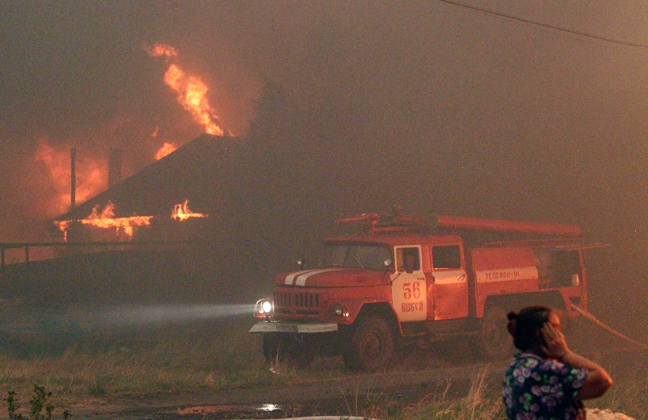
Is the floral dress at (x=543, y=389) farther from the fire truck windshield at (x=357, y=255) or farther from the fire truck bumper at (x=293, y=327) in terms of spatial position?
the fire truck windshield at (x=357, y=255)

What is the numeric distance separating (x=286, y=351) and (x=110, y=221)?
126ft

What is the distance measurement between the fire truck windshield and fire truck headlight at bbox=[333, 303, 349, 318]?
4.41 ft

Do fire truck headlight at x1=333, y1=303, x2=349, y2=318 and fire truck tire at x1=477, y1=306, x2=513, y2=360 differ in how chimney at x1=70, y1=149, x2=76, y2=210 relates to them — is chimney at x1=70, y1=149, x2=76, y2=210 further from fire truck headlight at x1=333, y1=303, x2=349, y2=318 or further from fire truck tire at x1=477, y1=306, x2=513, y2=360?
fire truck headlight at x1=333, y1=303, x2=349, y2=318

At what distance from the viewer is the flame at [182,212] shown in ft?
142

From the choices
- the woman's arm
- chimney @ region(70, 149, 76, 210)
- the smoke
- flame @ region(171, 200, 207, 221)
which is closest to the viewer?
the woman's arm

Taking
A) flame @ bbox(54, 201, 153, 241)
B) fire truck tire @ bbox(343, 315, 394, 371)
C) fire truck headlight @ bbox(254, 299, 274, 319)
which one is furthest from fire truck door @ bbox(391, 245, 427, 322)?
flame @ bbox(54, 201, 153, 241)

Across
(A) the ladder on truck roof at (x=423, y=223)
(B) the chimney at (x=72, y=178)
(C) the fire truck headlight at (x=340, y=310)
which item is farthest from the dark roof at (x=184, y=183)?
(C) the fire truck headlight at (x=340, y=310)

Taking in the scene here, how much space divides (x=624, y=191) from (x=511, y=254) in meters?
18.4

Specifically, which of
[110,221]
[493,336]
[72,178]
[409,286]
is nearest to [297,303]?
[409,286]

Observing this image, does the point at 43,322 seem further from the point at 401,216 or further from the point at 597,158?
the point at 597,158

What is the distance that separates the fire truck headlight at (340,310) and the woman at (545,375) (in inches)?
377

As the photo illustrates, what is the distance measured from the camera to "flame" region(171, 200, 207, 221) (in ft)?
A: 142

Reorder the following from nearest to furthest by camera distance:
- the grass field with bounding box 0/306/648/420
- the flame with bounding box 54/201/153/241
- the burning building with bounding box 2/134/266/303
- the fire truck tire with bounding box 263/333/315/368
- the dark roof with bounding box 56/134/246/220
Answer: the grass field with bounding box 0/306/648/420 < the fire truck tire with bounding box 263/333/315/368 < the burning building with bounding box 2/134/266/303 < the dark roof with bounding box 56/134/246/220 < the flame with bounding box 54/201/153/241

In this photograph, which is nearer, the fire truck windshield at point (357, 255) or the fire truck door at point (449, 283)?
the fire truck windshield at point (357, 255)
